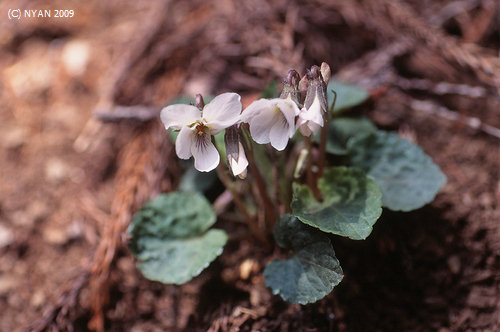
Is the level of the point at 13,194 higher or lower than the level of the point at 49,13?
lower

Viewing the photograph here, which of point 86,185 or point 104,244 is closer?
point 104,244

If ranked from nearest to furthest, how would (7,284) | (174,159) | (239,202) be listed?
(239,202) < (7,284) < (174,159)

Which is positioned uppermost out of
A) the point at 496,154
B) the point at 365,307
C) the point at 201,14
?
the point at 201,14

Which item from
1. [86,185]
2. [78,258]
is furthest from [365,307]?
[86,185]

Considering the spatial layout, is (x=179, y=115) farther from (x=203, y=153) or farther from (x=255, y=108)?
(x=255, y=108)

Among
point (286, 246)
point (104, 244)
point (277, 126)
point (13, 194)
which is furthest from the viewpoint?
point (13, 194)

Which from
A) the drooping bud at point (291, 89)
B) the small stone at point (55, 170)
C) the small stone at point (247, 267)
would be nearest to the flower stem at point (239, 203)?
the small stone at point (247, 267)

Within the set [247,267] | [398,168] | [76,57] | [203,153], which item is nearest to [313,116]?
[203,153]

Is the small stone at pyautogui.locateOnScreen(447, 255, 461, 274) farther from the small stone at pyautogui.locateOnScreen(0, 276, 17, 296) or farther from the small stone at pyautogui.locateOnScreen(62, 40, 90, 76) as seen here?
the small stone at pyautogui.locateOnScreen(62, 40, 90, 76)

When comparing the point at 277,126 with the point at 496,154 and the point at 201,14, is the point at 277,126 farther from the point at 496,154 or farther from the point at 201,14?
the point at 201,14
